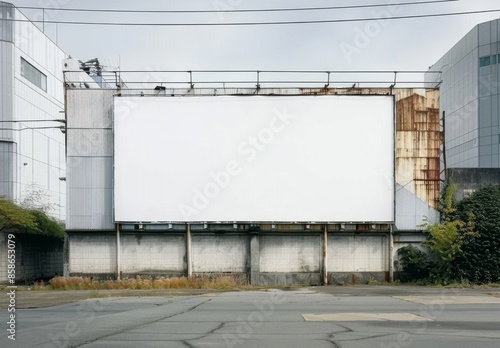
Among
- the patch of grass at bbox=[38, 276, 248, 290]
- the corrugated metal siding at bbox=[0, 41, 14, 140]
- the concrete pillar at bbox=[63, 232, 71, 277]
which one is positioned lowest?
the patch of grass at bbox=[38, 276, 248, 290]

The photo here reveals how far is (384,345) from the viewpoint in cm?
1071

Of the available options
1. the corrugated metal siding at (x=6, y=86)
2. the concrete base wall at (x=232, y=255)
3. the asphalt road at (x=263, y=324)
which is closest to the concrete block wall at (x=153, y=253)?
the concrete base wall at (x=232, y=255)

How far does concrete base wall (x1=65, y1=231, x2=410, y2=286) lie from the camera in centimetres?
3109

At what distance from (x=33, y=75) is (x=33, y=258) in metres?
19.4

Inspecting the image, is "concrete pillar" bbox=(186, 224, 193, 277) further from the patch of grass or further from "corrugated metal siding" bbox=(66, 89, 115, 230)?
"corrugated metal siding" bbox=(66, 89, 115, 230)

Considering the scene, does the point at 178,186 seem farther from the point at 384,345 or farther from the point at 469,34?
the point at 469,34

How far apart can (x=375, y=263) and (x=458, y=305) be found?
13.0m

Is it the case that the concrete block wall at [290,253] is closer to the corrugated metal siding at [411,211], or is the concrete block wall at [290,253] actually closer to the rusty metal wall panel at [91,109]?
the corrugated metal siding at [411,211]

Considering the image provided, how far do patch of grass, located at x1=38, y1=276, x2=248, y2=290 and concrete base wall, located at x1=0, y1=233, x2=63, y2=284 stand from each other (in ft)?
17.1

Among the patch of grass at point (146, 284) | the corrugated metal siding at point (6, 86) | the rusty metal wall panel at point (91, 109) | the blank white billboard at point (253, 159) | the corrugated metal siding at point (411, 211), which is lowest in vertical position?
the patch of grass at point (146, 284)

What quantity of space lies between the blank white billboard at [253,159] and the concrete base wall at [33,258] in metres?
→ 8.19

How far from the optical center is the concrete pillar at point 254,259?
1207 inches

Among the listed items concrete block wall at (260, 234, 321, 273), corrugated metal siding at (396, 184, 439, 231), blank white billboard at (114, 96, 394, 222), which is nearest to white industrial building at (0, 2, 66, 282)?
blank white billboard at (114, 96, 394, 222)

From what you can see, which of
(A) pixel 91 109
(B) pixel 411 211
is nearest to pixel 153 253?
(A) pixel 91 109
